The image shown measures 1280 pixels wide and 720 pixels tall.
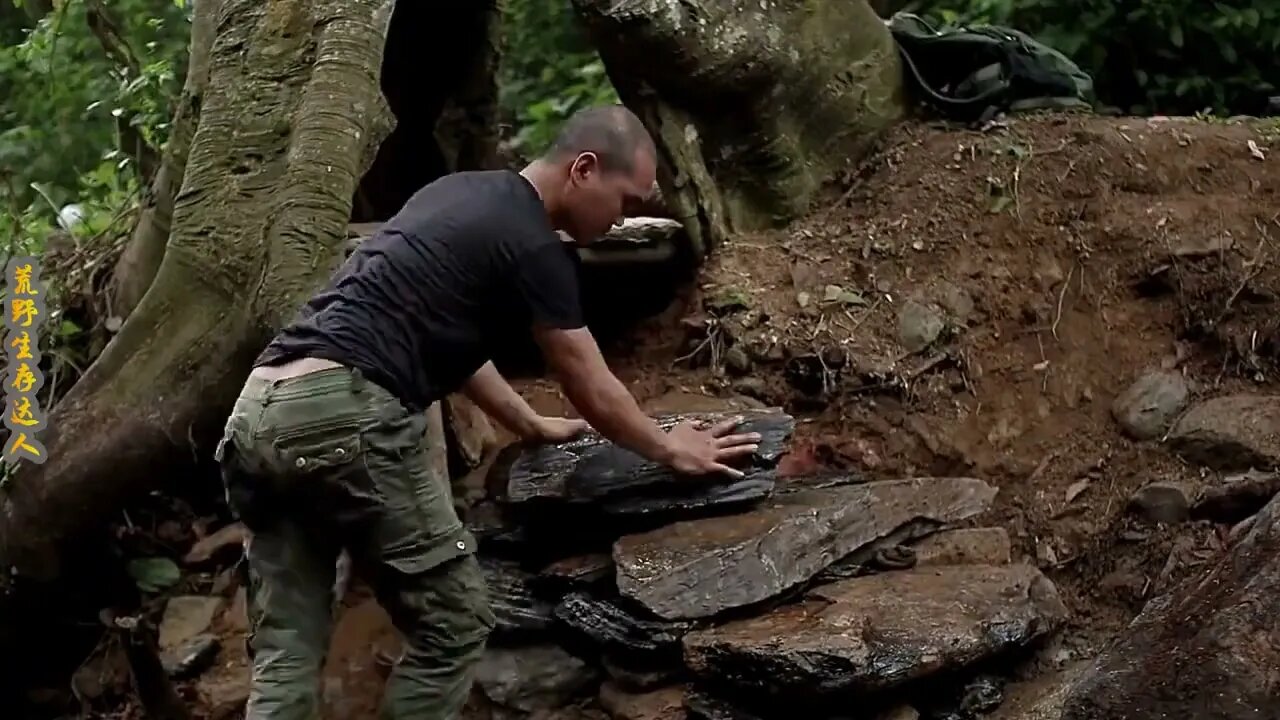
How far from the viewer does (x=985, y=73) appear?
5324 millimetres

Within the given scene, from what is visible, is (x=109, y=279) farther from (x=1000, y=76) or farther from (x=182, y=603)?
(x=1000, y=76)

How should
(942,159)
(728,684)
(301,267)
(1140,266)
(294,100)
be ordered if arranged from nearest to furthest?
(728,684), (301,267), (294,100), (1140,266), (942,159)

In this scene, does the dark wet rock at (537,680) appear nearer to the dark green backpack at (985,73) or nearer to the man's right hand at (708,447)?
the man's right hand at (708,447)

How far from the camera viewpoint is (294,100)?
4.09m

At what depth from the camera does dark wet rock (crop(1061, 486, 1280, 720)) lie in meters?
2.45

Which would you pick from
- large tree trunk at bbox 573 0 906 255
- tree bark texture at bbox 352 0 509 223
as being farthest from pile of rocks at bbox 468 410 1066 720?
tree bark texture at bbox 352 0 509 223

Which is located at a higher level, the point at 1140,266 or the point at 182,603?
the point at 1140,266

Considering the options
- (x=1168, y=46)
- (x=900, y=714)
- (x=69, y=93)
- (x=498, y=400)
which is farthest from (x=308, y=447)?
(x=69, y=93)

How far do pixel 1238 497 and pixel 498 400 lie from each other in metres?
2.20

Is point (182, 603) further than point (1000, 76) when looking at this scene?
No

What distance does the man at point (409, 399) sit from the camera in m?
2.94

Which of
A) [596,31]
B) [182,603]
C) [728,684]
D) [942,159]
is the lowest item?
[182,603]

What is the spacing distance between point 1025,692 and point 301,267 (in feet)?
7.82

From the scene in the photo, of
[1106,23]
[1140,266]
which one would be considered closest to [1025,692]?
[1140,266]
